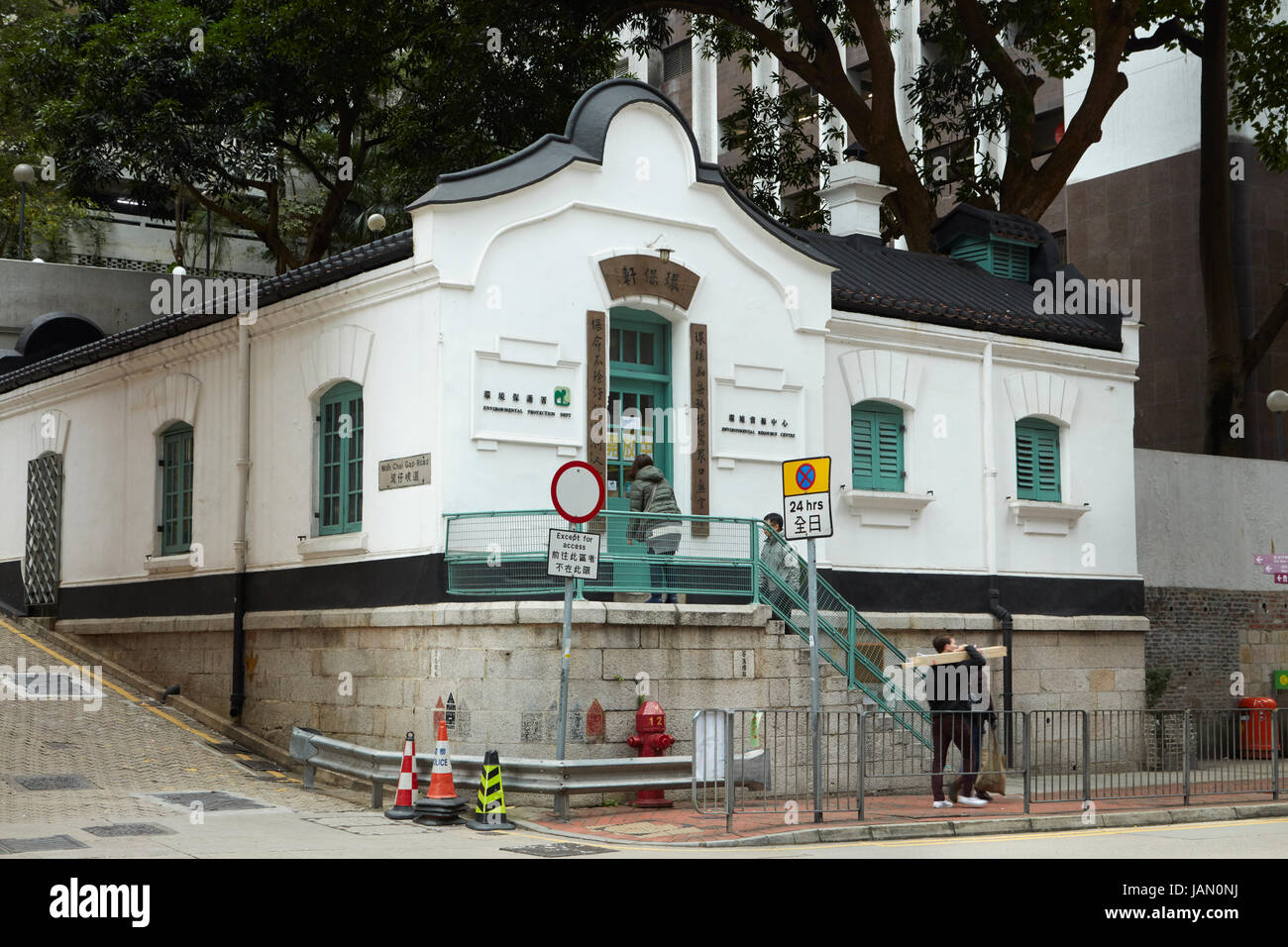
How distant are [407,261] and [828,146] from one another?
3601 cm

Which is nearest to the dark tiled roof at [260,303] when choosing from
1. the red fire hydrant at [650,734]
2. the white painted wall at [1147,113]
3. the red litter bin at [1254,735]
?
the red fire hydrant at [650,734]

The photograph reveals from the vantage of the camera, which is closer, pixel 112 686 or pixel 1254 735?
pixel 1254 735

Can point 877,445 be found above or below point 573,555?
above

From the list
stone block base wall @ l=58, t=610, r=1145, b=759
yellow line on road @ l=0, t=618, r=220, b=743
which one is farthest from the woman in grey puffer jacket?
yellow line on road @ l=0, t=618, r=220, b=743

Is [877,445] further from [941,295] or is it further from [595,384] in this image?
[595,384]

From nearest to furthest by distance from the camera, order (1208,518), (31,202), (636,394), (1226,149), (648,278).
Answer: (648,278) < (636,394) < (1208,518) < (1226,149) < (31,202)

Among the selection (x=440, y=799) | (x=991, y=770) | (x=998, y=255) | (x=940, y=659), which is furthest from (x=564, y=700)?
(x=998, y=255)

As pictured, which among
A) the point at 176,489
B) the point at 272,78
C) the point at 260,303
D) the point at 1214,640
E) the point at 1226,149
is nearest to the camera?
the point at 260,303

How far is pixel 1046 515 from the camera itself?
22.6m

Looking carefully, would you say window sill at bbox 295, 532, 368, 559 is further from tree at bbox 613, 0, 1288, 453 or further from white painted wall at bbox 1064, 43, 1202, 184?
white painted wall at bbox 1064, 43, 1202, 184

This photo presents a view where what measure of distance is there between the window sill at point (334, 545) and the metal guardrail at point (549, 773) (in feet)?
9.31

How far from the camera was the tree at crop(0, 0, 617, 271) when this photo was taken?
28.3 metres

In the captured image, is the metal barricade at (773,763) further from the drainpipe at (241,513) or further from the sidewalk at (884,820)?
the drainpipe at (241,513)

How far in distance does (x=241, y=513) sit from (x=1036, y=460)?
11280 mm
